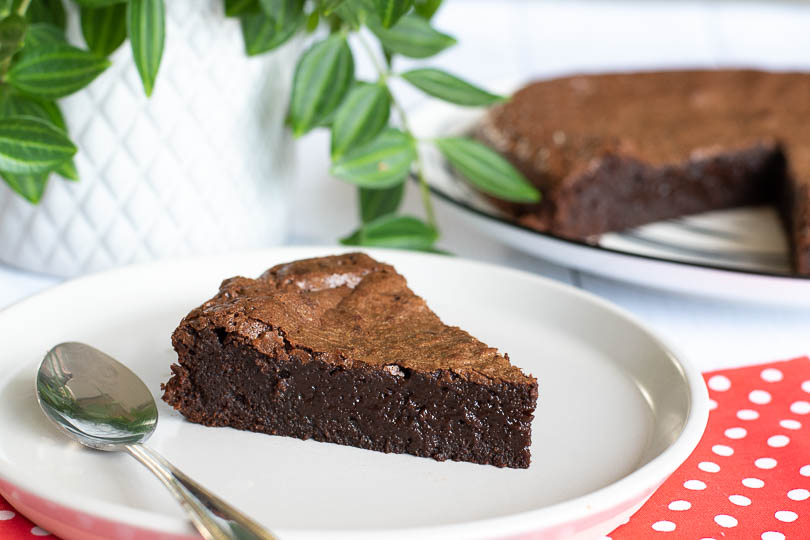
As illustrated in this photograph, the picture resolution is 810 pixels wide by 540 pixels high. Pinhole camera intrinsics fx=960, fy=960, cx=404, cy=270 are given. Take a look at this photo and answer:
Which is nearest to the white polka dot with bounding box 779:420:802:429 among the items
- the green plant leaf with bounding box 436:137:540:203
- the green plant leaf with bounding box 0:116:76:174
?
the green plant leaf with bounding box 436:137:540:203

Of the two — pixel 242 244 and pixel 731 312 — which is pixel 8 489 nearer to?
pixel 242 244

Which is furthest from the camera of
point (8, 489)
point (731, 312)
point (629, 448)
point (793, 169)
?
point (793, 169)

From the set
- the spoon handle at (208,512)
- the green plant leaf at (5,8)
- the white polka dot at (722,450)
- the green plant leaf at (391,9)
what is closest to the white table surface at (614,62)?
the white polka dot at (722,450)

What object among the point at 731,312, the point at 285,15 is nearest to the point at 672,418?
the point at 731,312

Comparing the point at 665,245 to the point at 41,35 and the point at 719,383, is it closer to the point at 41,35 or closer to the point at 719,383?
the point at 719,383

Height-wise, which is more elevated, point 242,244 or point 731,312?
point 242,244

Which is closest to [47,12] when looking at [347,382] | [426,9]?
[426,9]

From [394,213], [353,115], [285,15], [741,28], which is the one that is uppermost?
[285,15]
